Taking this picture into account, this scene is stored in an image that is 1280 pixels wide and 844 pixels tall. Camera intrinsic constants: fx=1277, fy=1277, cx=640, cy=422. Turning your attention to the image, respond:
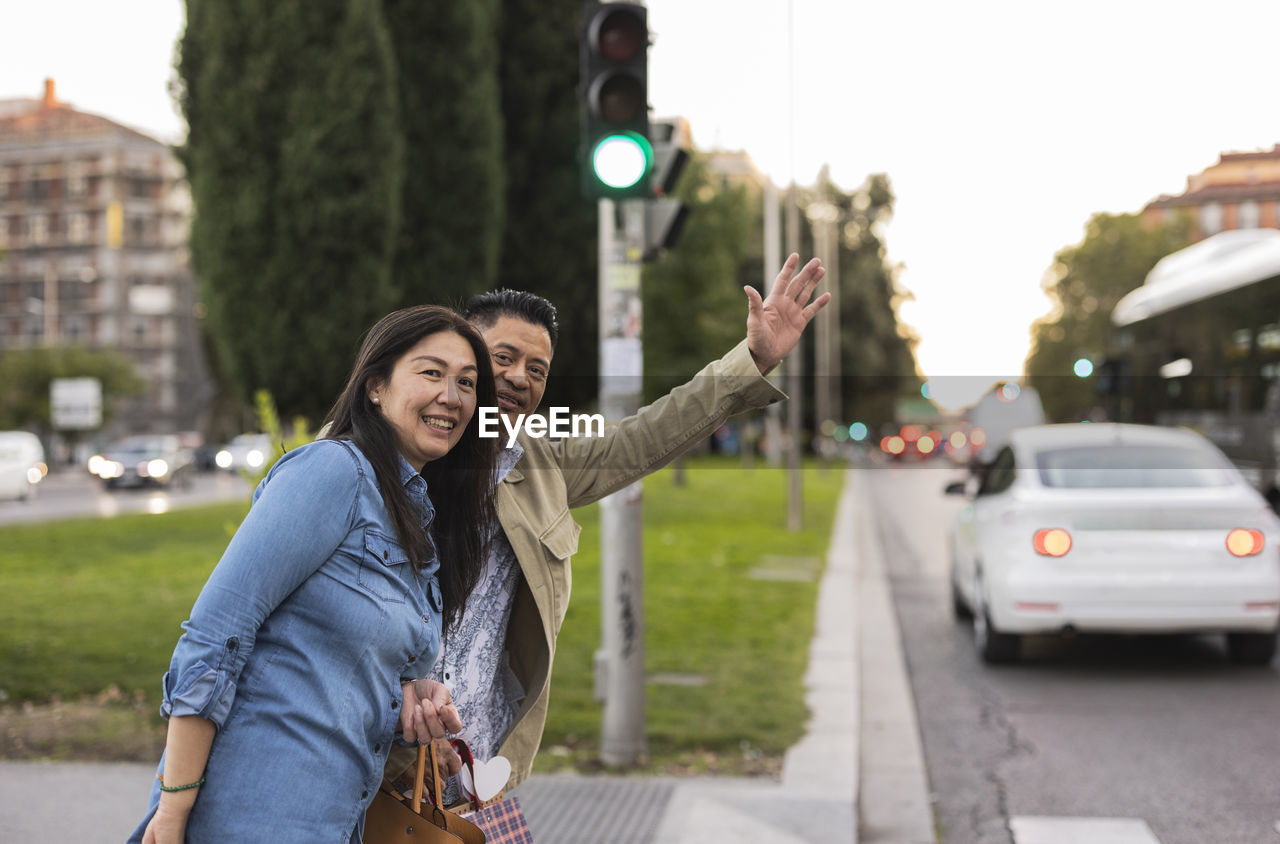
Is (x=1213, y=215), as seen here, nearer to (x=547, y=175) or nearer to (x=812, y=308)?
(x=547, y=175)

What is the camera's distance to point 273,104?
13797 millimetres

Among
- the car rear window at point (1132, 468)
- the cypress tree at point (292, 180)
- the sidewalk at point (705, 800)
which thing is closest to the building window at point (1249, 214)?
the car rear window at point (1132, 468)

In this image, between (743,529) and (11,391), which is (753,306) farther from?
(11,391)

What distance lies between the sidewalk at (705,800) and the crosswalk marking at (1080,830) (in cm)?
38

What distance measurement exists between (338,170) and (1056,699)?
975 centimetres

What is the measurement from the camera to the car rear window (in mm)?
8227

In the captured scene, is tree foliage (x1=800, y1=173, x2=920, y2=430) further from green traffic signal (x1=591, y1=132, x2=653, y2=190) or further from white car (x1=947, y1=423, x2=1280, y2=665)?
green traffic signal (x1=591, y1=132, x2=653, y2=190)

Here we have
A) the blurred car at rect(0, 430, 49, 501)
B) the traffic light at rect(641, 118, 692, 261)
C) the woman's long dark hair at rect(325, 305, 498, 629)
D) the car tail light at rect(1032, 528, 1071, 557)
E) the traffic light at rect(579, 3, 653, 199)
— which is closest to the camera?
the woman's long dark hair at rect(325, 305, 498, 629)

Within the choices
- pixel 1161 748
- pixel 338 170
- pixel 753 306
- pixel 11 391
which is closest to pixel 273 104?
pixel 338 170

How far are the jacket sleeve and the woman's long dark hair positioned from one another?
358 mm

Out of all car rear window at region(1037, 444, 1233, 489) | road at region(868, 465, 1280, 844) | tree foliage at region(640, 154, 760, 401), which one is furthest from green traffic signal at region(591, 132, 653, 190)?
tree foliage at region(640, 154, 760, 401)

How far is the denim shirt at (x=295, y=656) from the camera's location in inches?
78.0

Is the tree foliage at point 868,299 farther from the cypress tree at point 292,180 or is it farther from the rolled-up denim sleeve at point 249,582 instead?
A: the rolled-up denim sleeve at point 249,582

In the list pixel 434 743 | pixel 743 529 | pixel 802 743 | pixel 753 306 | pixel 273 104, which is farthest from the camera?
pixel 743 529
